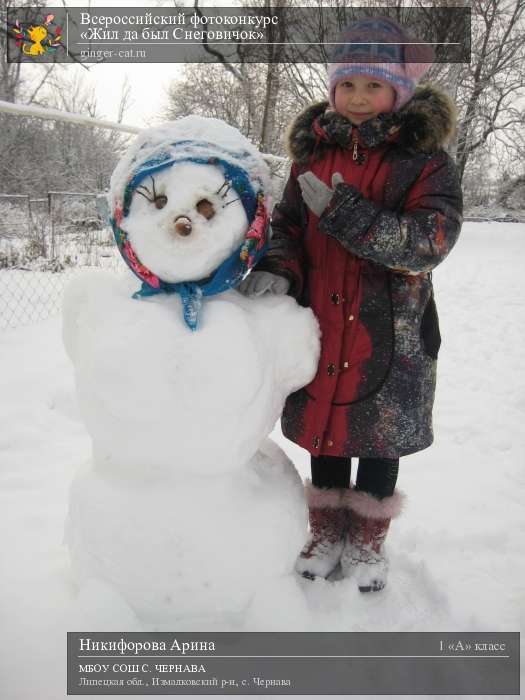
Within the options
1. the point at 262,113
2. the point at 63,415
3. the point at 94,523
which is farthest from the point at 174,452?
the point at 262,113

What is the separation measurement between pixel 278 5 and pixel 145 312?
185 cm

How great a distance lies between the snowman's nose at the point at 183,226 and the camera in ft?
3.39

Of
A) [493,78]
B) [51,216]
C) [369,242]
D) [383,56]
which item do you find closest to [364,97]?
[383,56]

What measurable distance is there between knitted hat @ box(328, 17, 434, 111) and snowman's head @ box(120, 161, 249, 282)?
1.51 ft

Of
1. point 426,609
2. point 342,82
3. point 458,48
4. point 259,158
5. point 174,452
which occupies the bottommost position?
point 426,609

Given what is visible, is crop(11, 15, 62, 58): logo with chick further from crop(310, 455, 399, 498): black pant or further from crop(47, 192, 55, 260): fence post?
crop(47, 192, 55, 260): fence post

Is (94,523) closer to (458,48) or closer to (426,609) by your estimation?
(426,609)

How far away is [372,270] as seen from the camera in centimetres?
127

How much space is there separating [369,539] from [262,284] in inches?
31.4

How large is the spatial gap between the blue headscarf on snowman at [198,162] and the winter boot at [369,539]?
76 cm

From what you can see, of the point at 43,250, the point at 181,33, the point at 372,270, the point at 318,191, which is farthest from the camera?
the point at 43,250

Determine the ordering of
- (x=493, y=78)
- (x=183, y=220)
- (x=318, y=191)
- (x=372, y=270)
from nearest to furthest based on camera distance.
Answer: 1. (x=183, y=220)
2. (x=318, y=191)
3. (x=372, y=270)
4. (x=493, y=78)

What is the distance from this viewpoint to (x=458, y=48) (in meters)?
1.82

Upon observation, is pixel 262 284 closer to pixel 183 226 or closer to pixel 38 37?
pixel 183 226
